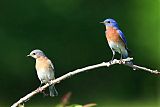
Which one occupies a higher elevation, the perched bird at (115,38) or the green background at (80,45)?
the green background at (80,45)

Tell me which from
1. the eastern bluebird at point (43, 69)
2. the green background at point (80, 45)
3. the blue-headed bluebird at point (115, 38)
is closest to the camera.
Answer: the blue-headed bluebird at point (115, 38)

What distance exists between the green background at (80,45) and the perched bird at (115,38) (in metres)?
14.4

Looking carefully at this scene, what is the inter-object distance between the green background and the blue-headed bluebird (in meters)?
14.4

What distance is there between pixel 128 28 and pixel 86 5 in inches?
58.5

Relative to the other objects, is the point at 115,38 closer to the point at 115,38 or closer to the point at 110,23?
the point at 115,38

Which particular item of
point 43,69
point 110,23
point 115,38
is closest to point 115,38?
point 115,38

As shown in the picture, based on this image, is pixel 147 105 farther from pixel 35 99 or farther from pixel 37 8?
pixel 37 8

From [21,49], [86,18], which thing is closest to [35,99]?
[21,49]

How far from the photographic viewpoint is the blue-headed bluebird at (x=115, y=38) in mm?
6449

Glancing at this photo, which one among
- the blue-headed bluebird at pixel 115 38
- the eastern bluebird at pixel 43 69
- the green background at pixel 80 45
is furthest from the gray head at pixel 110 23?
the green background at pixel 80 45

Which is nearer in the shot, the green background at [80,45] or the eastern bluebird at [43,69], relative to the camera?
the eastern bluebird at [43,69]

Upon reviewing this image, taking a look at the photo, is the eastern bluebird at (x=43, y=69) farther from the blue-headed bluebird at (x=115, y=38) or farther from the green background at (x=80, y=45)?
the green background at (x=80, y=45)

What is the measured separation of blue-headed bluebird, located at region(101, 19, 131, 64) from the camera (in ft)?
21.2

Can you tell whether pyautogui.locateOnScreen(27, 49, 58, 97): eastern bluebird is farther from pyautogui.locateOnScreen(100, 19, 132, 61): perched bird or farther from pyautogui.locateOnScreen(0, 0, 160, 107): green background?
pyautogui.locateOnScreen(0, 0, 160, 107): green background
